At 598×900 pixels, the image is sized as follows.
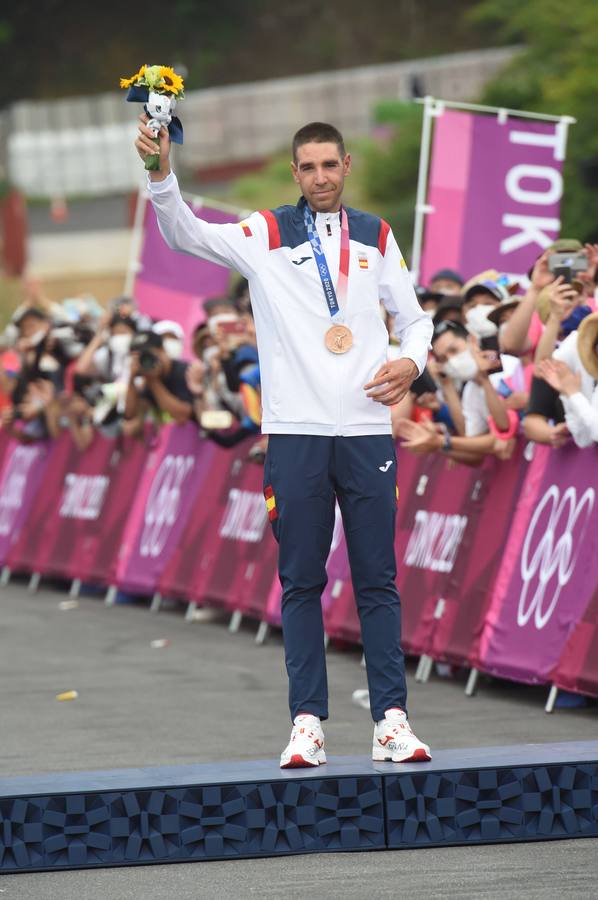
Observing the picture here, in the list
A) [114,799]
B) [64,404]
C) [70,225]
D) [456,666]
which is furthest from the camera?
[70,225]

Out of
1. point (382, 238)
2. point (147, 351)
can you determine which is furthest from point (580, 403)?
point (147, 351)

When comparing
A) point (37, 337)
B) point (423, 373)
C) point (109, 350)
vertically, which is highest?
point (37, 337)

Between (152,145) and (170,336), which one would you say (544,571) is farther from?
(170,336)

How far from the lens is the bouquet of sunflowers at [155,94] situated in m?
7.26

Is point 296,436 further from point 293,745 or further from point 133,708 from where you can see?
point 133,708

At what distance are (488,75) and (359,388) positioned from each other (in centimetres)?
6207

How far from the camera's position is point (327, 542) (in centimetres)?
770

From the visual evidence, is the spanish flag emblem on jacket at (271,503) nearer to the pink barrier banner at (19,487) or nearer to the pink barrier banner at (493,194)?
the pink barrier banner at (493,194)

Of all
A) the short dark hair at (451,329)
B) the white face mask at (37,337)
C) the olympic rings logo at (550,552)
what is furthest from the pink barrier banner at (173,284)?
the olympic rings logo at (550,552)

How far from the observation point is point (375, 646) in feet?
25.0

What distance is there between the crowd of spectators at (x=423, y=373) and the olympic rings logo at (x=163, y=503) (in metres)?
0.42

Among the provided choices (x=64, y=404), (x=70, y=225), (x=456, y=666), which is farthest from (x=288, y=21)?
(x=456, y=666)

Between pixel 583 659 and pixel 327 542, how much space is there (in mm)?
2876

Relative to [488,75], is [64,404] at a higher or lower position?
lower
